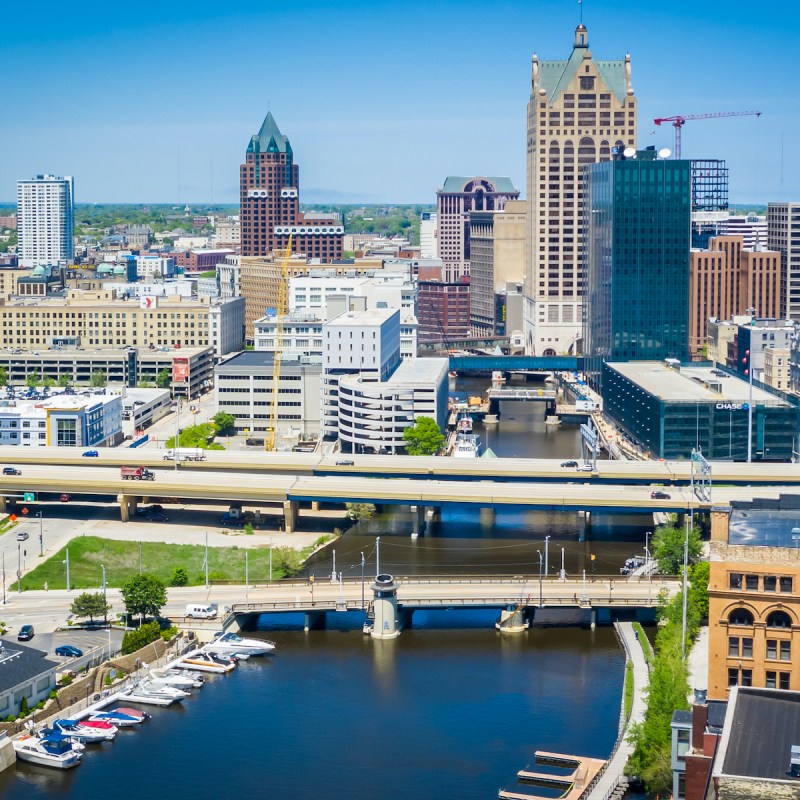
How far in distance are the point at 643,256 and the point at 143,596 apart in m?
77.3

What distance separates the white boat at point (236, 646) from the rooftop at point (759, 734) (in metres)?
25.3

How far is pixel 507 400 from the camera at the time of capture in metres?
141

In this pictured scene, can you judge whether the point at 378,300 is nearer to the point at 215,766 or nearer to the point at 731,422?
the point at 731,422

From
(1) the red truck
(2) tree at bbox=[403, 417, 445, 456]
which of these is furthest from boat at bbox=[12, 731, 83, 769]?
(2) tree at bbox=[403, 417, 445, 456]

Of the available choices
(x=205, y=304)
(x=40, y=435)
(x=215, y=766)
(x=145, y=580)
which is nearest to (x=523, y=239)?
(x=205, y=304)

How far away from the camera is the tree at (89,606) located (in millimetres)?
65188

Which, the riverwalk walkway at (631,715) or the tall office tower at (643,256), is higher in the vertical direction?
the tall office tower at (643,256)

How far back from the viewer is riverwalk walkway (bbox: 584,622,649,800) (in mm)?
48044

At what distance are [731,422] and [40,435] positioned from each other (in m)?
44.0

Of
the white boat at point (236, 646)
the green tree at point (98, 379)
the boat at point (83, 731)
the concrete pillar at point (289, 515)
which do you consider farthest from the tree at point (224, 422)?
the boat at point (83, 731)

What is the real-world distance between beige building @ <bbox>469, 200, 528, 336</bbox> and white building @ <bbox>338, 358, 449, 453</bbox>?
80.3 meters

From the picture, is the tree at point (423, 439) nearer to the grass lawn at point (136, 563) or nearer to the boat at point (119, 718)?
the grass lawn at point (136, 563)

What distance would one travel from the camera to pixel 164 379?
136 m

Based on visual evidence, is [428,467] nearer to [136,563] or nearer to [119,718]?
[136,563]
